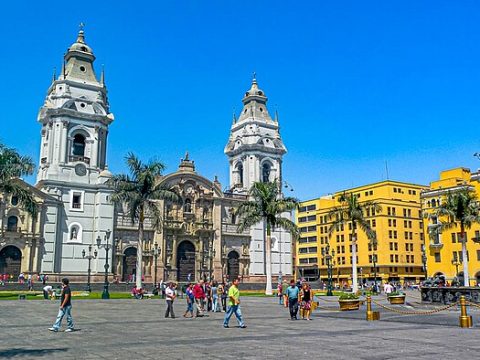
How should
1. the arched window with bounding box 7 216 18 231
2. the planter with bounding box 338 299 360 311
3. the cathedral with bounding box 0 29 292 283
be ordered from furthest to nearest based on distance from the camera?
the cathedral with bounding box 0 29 292 283 → the arched window with bounding box 7 216 18 231 → the planter with bounding box 338 299 360 311

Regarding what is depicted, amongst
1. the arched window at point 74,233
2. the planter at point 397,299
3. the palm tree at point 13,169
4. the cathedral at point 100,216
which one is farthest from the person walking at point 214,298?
the arched window at point 74,233

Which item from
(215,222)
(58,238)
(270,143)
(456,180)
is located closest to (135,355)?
(58,238)

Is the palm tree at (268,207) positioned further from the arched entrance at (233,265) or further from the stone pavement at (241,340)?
the stone pavement at (241,340)

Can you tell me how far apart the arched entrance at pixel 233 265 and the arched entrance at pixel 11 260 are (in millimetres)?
27119

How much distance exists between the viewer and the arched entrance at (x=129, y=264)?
61.0 metres

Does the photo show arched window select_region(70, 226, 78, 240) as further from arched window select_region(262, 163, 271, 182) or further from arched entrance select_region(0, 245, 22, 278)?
arched window select_region(262, 163, 271, 182)

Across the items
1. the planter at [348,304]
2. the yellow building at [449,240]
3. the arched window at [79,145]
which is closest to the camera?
the planter at [348,304]

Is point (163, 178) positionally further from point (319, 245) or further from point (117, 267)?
point (319, 245)

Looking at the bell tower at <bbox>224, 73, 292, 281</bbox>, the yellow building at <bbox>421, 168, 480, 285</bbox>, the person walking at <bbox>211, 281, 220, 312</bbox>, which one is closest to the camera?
the person walking at <bbox>211, 281, 220, 312</bbox>

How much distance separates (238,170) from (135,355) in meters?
66.7

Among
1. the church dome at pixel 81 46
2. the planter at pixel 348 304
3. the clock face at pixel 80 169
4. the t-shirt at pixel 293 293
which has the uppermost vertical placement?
the church dome at pixel 81 46

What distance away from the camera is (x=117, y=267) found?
6022cm

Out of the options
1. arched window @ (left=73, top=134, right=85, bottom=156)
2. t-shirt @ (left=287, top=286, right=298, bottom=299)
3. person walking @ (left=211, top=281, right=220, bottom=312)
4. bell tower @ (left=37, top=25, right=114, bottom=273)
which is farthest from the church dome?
t-shirt @ (left=287, top=286, right=298, bottom=299)

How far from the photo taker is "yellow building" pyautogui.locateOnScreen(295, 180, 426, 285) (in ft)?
281
